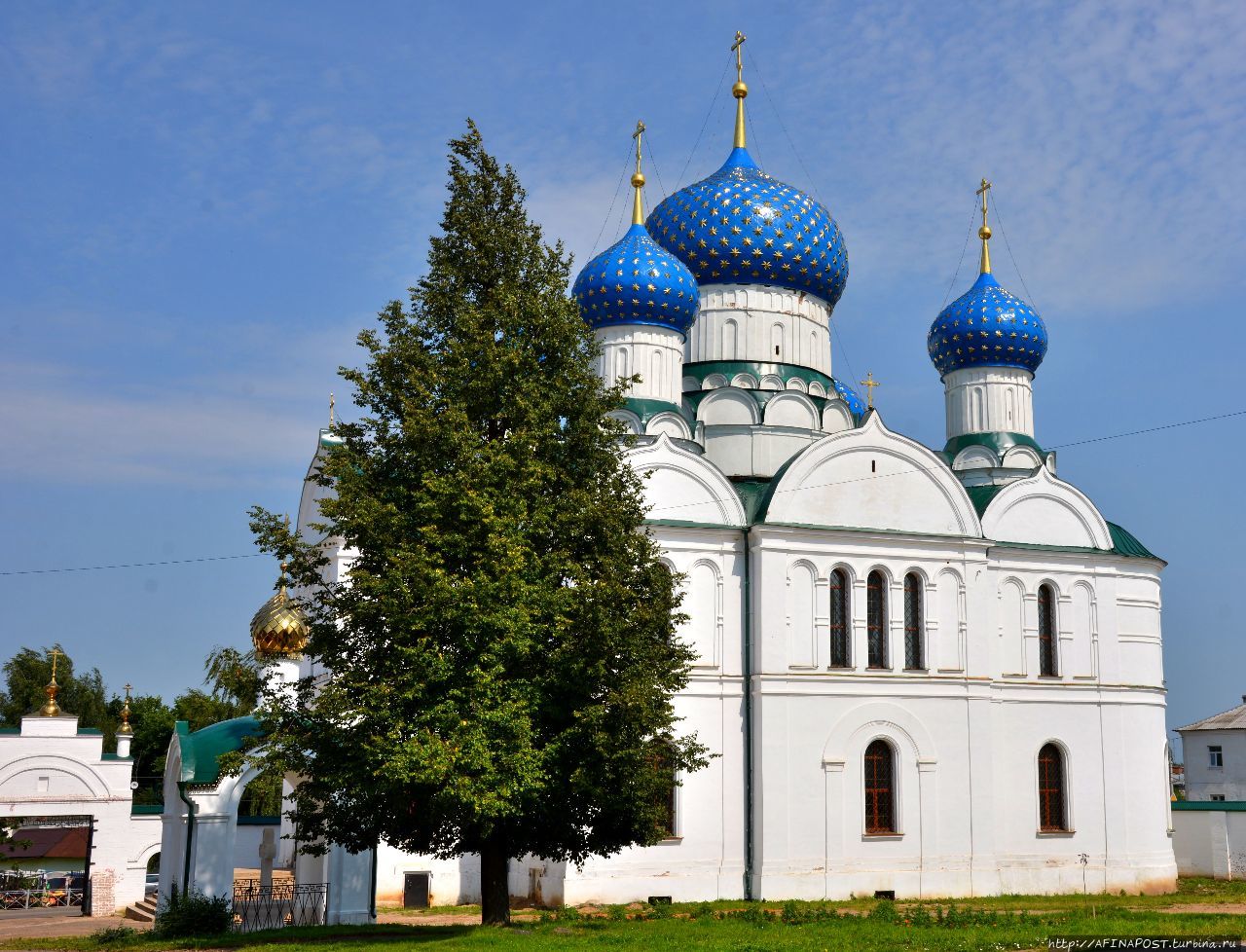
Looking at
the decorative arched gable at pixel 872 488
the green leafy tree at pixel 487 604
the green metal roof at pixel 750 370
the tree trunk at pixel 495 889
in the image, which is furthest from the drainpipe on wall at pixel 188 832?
the green metal roof at pixel 750 370

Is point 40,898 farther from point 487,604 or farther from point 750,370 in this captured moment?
point 750,370

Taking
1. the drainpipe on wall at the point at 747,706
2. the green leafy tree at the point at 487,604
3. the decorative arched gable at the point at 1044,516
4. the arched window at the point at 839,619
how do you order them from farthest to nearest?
the decorative arched gable at the point at 1044,516 → the arched window at the point at 839,619 → the drainpipe on wall at the point at 747,706 → the green leafy tree at the point at 487,604

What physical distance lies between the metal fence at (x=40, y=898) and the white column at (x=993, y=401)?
17.9 m

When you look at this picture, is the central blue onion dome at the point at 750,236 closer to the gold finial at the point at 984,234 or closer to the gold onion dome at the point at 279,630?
the gold finial at the point at 984,234

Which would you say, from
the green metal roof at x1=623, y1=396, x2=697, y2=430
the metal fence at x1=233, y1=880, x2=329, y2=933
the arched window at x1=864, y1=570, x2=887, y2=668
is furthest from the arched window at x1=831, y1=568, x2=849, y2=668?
the metal fence at x1=233, y1=880, x2=329, y2=933

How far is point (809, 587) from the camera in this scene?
20.2 m

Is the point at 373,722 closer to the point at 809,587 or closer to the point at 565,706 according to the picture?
the point at 565,706

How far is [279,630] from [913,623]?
33.0ft

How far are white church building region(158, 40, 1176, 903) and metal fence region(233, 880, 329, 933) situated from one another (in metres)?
2.11

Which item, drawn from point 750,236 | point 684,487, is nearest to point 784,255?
point 750,236

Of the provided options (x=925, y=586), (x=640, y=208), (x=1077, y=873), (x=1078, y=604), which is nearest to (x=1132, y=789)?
(x=1077, y=873)

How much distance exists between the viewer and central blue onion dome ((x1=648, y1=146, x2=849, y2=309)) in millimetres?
23812

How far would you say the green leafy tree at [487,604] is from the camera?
41.7ft

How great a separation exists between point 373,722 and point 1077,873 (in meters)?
13.3
